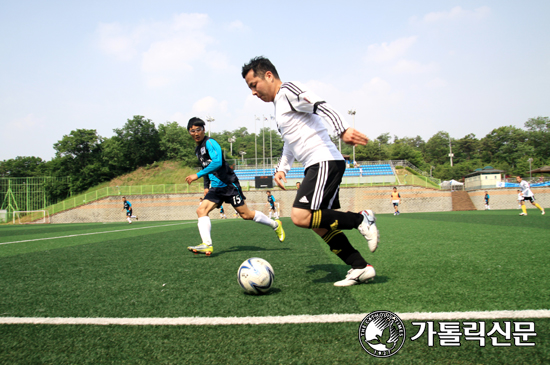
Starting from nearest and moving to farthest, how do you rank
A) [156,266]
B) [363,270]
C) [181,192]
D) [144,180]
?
[363,270]
[156,266]
[181,192]
[144,180]

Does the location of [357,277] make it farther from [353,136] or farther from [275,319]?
[353,136]

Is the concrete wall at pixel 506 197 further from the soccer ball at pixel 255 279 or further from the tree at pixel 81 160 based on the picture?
the tree at pixel 81 160

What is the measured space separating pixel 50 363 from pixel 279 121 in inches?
96.7

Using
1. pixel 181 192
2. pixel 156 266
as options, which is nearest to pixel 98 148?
pixel 181 192

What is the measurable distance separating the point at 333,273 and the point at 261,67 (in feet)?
7.33

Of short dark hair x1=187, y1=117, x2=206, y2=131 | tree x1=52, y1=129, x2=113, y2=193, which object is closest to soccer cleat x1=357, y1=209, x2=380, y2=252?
short dark hair x1=187, y1=117, x2=206, y2=131

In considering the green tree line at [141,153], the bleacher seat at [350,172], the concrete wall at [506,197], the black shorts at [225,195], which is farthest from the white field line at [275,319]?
the green tree line at [141,153]

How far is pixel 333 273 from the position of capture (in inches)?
135

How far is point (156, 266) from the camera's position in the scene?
4055mm

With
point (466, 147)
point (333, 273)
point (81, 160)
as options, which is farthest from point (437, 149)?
point (333, 273)

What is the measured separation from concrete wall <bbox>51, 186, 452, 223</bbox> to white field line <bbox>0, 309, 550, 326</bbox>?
29.5 meters

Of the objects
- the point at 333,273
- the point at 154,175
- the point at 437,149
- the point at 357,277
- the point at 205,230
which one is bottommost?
the point at 333,273

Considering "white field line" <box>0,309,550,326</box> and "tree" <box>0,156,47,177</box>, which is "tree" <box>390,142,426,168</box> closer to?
"white field line" <box>0,309,550,326</box>

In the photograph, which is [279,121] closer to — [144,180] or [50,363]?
[50,363]
